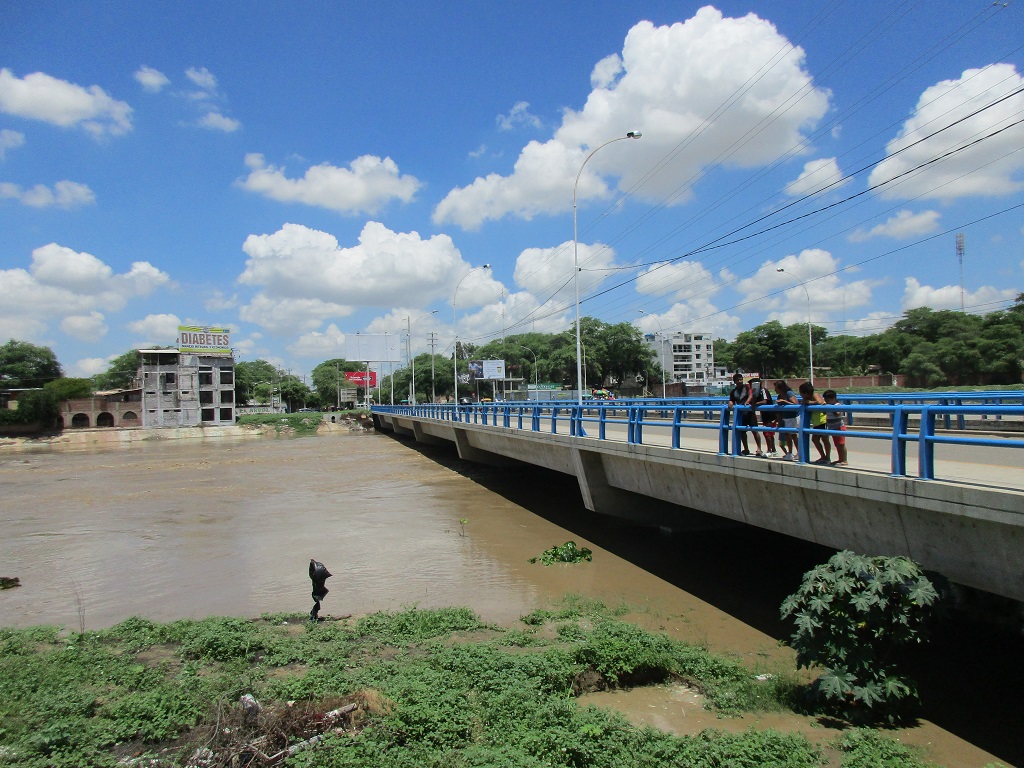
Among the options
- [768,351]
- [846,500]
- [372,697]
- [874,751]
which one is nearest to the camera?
[874,751]

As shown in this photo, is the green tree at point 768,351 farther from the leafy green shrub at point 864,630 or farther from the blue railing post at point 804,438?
the leafy green shrub at point 864,630

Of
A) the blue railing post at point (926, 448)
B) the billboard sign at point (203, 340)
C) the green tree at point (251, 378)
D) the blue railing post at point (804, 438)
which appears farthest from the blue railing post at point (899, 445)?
the green tree at point (251, 378)

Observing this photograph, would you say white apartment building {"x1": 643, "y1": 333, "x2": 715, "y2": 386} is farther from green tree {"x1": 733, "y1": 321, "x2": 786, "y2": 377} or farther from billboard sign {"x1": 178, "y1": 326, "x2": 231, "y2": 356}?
billboard sign {"x1": 178, "y1": 326, "x2": 231, "y2": 356}

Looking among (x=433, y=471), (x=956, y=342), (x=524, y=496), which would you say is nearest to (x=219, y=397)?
(x=433, y=471)

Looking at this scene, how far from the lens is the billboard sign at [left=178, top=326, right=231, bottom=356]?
3295 inches

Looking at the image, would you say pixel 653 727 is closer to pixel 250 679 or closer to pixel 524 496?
pixel 250 679

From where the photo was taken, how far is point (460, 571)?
13492mm

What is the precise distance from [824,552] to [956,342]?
54.3 metres

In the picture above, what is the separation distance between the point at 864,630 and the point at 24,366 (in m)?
122

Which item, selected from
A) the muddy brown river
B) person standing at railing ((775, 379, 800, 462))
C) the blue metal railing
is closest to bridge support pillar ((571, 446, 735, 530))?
the muddy brown river

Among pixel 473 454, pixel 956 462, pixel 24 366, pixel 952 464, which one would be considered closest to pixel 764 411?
pixel 952 464

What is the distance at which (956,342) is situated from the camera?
2184 inches

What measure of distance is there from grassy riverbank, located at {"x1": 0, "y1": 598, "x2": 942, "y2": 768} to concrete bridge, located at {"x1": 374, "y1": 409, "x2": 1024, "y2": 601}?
1.91 metres

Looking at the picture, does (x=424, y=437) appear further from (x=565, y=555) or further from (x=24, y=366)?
(x=24, y=366)
